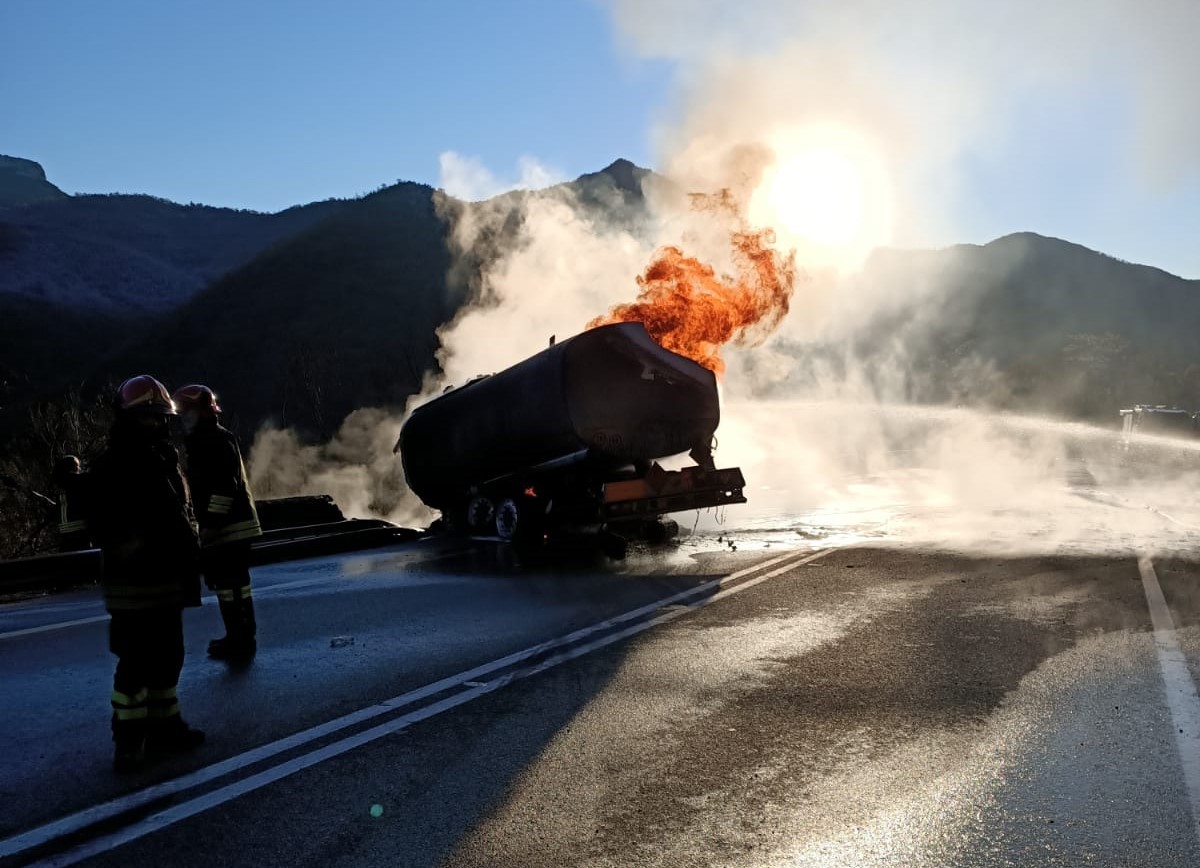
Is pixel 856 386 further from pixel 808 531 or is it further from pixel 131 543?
pixel 131 543

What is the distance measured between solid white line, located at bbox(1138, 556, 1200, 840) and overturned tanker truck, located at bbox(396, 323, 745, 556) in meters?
5.79

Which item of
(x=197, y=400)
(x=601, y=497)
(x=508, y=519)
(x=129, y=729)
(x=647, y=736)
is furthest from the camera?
(x=508, y=519)

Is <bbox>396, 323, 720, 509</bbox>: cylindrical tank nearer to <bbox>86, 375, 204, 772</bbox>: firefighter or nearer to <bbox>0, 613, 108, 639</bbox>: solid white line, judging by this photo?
<bbox>0, 613, 108, 639</bbox>: solid white line

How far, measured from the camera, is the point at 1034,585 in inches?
336

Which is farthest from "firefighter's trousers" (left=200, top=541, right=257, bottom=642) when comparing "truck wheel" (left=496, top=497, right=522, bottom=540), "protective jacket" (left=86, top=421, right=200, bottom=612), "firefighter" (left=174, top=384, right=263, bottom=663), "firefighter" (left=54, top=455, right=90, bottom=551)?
"truck wheel" (left=496, top=497, right=522, bottom=540)

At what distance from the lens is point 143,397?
456cm

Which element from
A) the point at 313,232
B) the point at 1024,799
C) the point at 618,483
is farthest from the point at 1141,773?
the point at 313,232

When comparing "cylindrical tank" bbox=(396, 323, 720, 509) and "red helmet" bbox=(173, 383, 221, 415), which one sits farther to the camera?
"cylindrical tank" bbox=(396, 323, 720, 509)

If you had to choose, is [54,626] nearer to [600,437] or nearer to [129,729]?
[129,729]

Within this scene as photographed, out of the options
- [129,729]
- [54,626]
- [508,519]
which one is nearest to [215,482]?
[129,729]

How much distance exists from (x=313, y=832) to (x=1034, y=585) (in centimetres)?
737

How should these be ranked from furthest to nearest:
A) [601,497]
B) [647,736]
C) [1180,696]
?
1. [601,497]
2. [1180,696]
3. [647,736]

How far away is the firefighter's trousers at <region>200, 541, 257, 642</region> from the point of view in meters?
6.36

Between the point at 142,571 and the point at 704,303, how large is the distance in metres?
11.2
